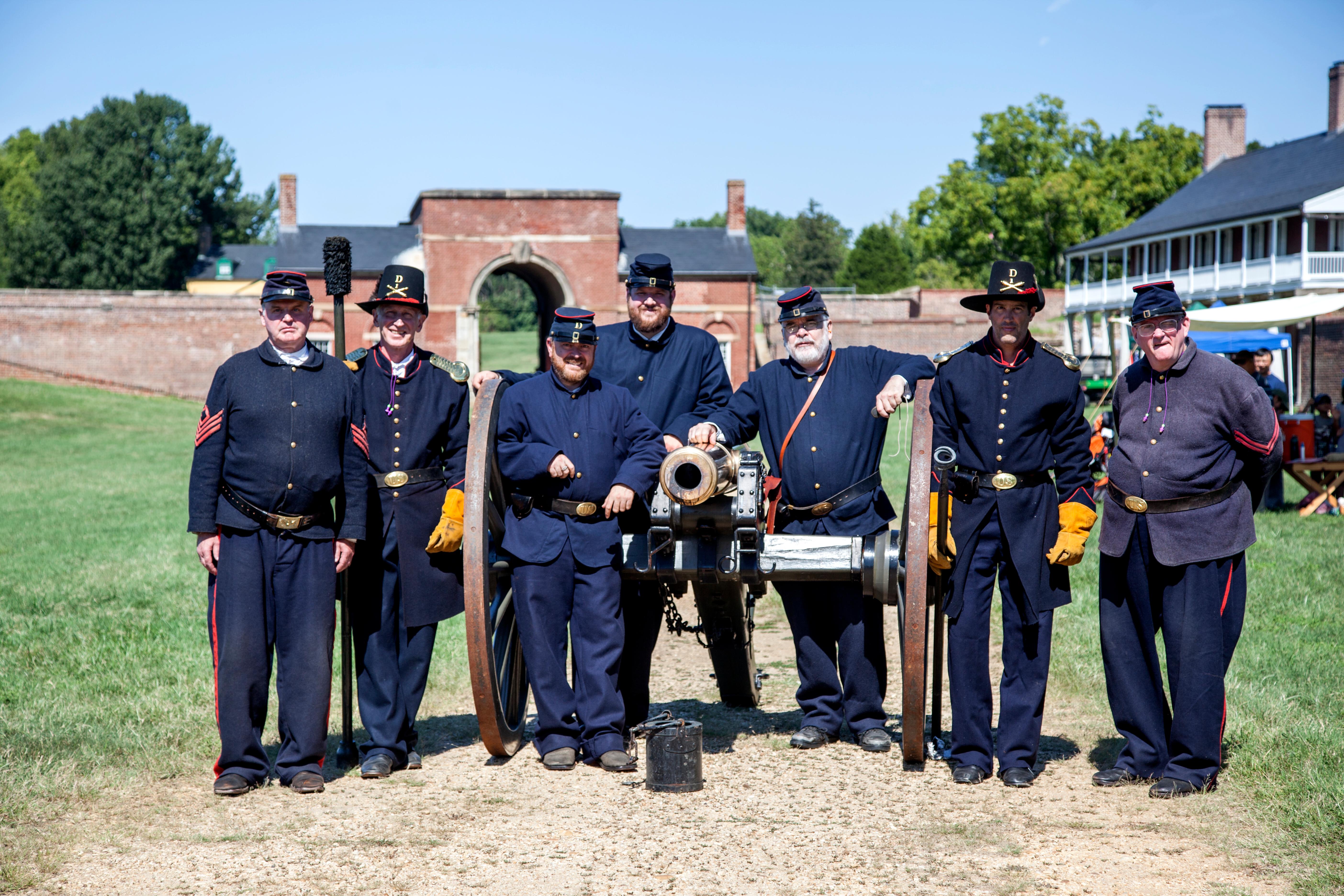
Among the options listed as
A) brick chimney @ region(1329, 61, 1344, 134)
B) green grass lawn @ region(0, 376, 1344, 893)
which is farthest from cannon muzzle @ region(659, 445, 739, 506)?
brick chimney @ region(1329, 61, 1344, 134)

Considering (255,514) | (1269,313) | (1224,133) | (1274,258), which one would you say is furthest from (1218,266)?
(255,514)

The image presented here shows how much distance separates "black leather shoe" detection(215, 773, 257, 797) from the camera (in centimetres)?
487

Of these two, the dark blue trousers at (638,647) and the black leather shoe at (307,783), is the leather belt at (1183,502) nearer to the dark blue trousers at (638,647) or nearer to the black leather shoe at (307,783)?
the dark blue trousers at (638,647)

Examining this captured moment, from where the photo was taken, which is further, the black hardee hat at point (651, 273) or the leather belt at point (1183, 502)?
the black hardee hat at point (651, 273)

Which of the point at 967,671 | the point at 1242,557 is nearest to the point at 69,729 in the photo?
the point at 967,671

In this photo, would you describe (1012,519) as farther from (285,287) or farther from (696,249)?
(696,249)

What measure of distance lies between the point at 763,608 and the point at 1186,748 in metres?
5.43

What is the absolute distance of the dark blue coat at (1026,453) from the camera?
5.04 metres

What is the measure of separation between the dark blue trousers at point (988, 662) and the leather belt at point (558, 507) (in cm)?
149

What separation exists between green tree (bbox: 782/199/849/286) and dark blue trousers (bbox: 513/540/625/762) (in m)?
67.6

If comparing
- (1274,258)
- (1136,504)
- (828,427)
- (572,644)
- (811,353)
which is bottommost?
(572,644)

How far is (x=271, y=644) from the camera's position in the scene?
5047 mm

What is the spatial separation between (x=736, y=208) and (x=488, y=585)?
42.9 m

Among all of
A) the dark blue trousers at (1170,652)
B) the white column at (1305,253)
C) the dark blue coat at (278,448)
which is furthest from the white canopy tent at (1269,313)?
the white column at (1305,253)
